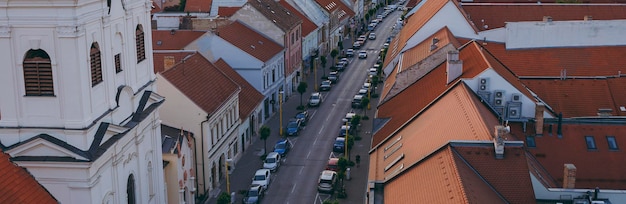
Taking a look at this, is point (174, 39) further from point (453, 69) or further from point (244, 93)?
point (453, 69)

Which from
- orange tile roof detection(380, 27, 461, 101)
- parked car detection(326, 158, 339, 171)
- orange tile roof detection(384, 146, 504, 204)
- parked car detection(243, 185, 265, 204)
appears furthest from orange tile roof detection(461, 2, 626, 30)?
orange tile roof detection(384, 146, 504, 204)

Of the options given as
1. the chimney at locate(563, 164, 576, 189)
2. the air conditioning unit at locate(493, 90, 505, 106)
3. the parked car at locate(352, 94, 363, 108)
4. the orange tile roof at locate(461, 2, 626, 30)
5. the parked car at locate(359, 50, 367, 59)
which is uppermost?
the orange tile roof at locate(461, 2, 626, 30)

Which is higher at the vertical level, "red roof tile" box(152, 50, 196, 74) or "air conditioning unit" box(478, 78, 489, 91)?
"air conditioning unit" box(478, 78, 489, 91)

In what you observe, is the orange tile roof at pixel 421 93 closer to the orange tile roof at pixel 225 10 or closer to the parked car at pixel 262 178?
the parked car at pixel 262 178

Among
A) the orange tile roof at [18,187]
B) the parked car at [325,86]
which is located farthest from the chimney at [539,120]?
the parked car at [325,86]

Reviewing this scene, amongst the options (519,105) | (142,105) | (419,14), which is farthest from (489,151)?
(419,14)

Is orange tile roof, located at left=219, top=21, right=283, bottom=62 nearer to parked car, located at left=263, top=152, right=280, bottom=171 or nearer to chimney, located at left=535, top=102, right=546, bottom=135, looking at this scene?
parked car, located at left=263, top=152, right=280, bottom=171
